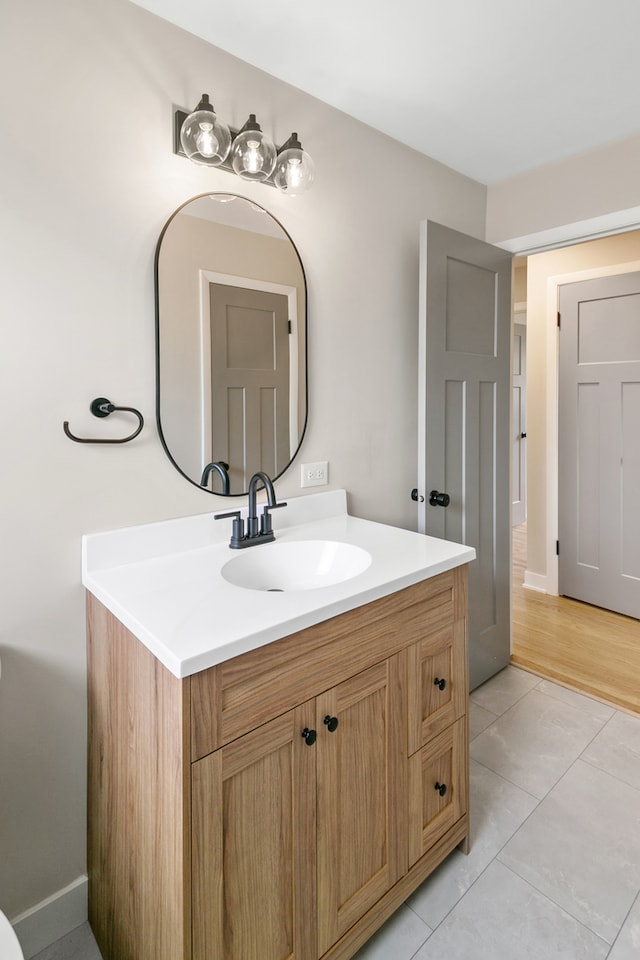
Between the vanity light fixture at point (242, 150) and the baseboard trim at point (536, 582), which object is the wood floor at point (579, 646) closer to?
the baseboard trim at point (536, 582)

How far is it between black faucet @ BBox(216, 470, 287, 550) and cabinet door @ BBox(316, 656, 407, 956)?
0.50 metres

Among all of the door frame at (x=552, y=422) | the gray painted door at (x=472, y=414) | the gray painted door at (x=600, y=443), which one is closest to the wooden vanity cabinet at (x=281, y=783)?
the gray painted door at (x=472, y=414)

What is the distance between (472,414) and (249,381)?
1.07 m

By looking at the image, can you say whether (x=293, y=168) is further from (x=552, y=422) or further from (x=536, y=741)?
(x=552, y=422)

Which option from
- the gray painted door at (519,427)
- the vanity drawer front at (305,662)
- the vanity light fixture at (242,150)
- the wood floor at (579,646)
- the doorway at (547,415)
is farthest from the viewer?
the gray painted door at (519,427)

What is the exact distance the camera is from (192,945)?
0.87 m

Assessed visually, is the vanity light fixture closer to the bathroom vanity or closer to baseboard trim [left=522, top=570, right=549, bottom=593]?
the bathroom vanity

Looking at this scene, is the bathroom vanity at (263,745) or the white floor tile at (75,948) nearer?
the bathroom vanity at (263,745)

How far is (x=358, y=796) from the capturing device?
114 cm

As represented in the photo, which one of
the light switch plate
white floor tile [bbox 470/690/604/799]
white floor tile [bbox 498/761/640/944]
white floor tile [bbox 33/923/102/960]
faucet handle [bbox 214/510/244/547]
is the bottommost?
white floor tile [bbox 33/923/102/960]

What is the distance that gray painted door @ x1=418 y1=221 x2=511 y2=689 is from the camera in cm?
195

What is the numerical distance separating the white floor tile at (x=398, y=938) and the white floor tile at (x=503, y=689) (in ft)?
3.29

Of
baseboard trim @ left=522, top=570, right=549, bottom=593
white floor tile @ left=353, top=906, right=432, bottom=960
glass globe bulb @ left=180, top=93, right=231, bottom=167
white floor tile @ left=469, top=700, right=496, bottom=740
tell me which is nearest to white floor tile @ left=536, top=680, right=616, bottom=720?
white floor tile @ left=469, top=700, right=496, bottom=740

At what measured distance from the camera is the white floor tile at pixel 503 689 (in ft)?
7.26
